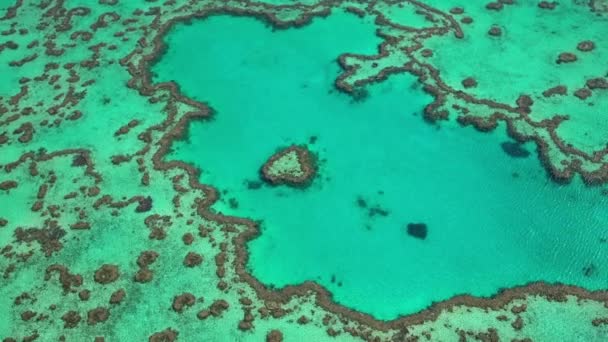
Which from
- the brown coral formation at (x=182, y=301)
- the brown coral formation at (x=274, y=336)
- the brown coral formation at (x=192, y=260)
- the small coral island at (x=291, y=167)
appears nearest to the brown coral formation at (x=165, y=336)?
the brown coral formation at (x=182, y=301)

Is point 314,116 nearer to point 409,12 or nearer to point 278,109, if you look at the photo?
point 278,109

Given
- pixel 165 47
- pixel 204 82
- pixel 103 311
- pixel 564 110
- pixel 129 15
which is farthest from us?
pixel 129 15

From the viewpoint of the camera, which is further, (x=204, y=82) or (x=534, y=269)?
(x=204, y=82)

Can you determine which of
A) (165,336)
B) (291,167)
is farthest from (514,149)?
(165,336)

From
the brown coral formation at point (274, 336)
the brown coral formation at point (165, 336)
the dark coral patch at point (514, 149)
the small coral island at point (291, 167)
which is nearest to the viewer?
the brown coral formation at point (274, 336)

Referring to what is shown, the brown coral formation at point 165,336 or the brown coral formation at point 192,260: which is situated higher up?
the brown coral formation at point 192,260

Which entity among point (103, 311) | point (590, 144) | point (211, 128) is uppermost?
point (590, 144)

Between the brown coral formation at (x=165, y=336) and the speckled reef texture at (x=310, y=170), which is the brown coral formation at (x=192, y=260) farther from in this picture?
the brown coral formation at (x=165, y=336)

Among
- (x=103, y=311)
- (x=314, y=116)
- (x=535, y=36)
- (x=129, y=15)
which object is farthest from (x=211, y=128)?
(x=535, y=36)
